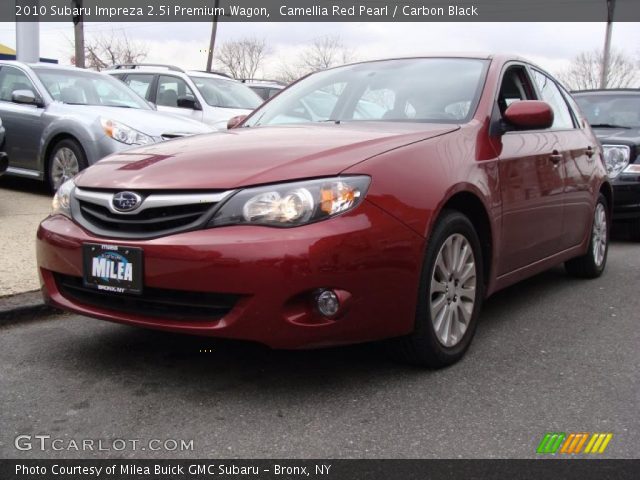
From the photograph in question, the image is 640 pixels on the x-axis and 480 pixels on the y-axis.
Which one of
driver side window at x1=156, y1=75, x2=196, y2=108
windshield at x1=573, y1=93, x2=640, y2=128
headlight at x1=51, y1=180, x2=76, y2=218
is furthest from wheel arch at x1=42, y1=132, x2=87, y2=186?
windshield at x1=573, y1=93, x2=640, y2=128

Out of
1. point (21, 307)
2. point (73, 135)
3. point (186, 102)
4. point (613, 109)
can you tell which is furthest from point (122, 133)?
point (613, 109)

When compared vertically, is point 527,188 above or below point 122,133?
below

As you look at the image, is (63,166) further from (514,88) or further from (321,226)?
(321,226)

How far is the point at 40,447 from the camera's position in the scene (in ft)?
8.40

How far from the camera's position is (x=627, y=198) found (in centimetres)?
727

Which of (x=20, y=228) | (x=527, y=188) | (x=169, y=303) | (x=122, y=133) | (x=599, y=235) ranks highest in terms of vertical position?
(x=122, y=133)

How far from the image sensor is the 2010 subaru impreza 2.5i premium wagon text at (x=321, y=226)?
2.81m

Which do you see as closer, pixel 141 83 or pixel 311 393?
pixel 311 393

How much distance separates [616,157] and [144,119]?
4.97 meters

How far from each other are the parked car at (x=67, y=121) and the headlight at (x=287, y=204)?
15.4ft

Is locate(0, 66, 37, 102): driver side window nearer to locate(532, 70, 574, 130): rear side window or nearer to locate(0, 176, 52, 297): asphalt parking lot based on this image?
locate(0, 176, 52, 297): asphalt parking lot

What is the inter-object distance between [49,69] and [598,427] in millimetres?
7803

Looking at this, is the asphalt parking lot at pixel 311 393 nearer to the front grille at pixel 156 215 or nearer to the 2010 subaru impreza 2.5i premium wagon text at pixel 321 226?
the 2010 subaru impreza 2.5i premium wagon text at pixel 321 226

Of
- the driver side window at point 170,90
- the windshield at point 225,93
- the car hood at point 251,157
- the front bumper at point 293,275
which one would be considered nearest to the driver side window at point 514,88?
the car hood at point 251,157
